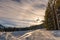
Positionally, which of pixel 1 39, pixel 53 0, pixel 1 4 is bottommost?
pixel 1 39

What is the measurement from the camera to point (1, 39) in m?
2.93

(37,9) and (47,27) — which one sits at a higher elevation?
(37,9)

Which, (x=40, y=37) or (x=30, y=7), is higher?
(x=30, y=7)

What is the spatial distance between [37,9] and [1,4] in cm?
194

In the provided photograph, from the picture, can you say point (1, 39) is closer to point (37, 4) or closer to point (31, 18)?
point (31, 18)

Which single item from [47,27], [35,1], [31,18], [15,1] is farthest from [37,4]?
[47,27]

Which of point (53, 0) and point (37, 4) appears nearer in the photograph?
point (53, 0)

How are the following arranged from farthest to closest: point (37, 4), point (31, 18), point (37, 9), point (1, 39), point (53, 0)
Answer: point (37, 4) < point (37, 9) < point (31, 18) < point (53, 0) < point (1, 39)

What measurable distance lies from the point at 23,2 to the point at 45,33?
1068 cm

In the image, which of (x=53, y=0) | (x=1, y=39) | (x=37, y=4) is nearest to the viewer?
(x=1, y=39)

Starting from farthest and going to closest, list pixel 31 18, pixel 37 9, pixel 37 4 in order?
pixel 37 4 < pixel 37 9 < pixel 31 18

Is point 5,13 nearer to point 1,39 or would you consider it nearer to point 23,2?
point 23,2

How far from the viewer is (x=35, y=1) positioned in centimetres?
1370

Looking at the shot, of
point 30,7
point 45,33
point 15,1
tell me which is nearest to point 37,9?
point 30,7
